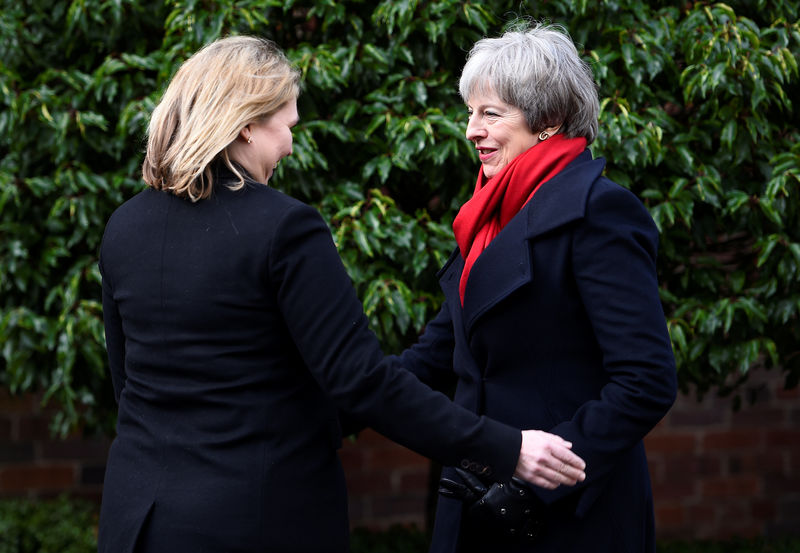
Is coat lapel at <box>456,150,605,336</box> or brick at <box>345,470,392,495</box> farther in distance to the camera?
brick at <box>345,470,392,495</box>

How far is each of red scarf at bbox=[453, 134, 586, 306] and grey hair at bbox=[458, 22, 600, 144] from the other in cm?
5

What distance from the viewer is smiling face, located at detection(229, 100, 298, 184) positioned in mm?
1836

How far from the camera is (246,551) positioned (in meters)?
1.74

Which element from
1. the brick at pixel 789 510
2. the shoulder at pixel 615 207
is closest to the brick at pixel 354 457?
the brick at pixel 789 510

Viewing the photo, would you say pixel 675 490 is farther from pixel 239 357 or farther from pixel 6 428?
pixel 239 357

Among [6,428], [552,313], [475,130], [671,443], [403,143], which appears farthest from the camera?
[671,443]

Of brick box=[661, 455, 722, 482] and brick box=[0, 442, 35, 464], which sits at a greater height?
brick box=[0, 442, 35, 464]

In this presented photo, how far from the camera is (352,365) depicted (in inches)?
69.5

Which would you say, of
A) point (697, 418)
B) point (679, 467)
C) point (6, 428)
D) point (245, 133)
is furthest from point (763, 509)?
point (245, 133)

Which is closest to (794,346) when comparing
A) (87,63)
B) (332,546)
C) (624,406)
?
(624,406)

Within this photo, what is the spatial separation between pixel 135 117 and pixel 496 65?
155 centimetres

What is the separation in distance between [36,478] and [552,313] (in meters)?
3.89

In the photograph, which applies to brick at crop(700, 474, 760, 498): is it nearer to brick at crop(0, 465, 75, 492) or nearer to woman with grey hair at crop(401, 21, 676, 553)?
woman with grey hair at crop(401, 21, 676, 553)

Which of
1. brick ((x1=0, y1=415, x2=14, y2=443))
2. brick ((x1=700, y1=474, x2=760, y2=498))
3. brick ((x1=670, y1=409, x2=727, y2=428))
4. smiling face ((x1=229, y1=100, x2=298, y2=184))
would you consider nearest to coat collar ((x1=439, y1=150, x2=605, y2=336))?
smiling face ((x1=229, y1=100, x2=298, y2=184))
